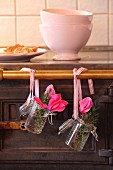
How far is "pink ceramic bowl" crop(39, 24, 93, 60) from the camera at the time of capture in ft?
4.07

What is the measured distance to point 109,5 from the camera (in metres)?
1.59

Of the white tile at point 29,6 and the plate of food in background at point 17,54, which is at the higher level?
the white tile at point 29,6

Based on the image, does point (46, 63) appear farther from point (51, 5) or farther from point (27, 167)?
point (51, 5)

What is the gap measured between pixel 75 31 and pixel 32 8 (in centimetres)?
40

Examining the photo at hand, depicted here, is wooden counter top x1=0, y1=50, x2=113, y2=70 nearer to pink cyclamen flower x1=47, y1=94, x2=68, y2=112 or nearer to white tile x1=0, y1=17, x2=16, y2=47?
pink cyclamen flower x1=47, y1=94, x2=68, y2=112

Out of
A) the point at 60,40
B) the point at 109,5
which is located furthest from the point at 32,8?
the point at 60,40

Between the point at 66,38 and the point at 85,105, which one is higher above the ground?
the point at 66,38

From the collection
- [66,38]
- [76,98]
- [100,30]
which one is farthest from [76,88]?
[100,30]

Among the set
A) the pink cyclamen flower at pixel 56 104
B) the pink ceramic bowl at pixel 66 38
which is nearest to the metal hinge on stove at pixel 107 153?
the pink cyclamen flower at pixel 56 104

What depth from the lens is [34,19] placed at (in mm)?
1614

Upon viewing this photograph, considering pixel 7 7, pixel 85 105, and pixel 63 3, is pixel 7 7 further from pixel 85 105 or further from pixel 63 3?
pixel 85 105

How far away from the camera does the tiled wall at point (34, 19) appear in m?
1.60

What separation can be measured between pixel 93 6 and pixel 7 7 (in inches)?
11.1

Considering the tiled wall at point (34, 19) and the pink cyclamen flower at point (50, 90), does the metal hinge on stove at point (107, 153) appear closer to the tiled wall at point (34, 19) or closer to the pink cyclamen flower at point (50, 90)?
the pink cyclamen flower at point (50, 90)
